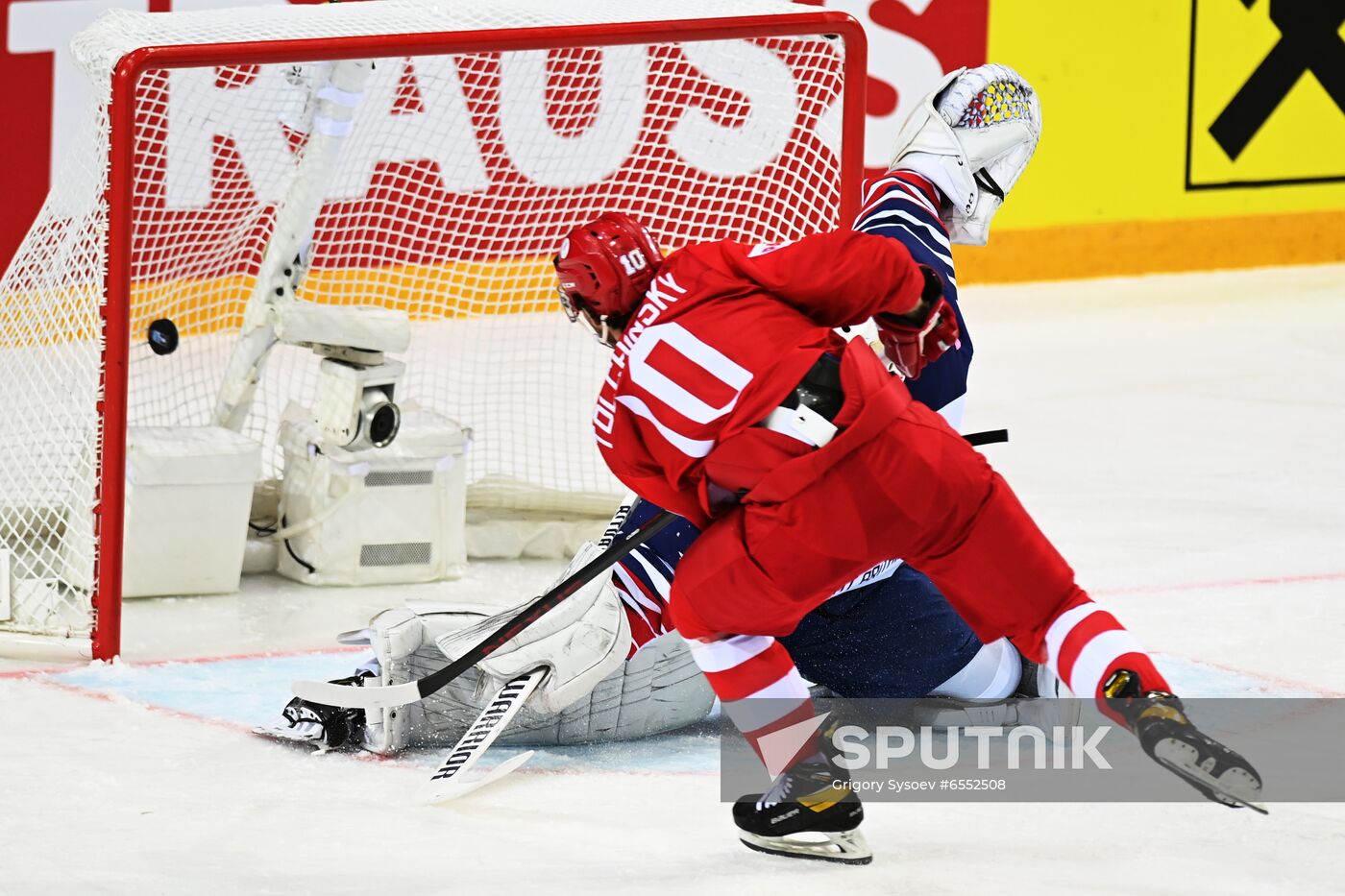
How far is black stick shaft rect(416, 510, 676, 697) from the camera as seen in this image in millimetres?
3418

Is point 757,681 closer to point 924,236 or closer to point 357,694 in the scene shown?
point 357,694

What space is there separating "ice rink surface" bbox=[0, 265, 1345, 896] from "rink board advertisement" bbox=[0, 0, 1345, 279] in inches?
102

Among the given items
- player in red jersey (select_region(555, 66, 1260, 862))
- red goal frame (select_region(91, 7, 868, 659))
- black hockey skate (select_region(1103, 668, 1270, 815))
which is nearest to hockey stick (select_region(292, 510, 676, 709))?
player in red jersey (select_region(555, 66, 1260, 862))

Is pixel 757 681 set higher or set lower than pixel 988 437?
lower

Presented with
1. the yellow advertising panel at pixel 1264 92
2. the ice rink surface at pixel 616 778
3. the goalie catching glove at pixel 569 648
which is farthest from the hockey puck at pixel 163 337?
the yellow advertising panel at pixel 1264 92

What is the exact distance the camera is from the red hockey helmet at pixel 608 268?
3.08m

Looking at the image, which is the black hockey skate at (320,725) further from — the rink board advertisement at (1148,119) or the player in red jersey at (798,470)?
the rink board advertisement at (1148,119)

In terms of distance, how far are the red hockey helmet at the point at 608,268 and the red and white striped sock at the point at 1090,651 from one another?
742mm

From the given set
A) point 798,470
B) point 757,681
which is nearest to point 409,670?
point 757,681

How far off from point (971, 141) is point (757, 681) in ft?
3.68

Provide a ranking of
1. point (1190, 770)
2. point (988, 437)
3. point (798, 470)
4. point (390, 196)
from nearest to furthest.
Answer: point (1190, 770), point (798, 470), point (988, 437), point (390, 196)

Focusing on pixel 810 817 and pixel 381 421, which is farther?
pixel 381 421

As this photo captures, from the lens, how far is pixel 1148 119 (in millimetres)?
8766

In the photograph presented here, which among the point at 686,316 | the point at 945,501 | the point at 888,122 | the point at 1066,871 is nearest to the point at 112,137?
the point at 686,316
